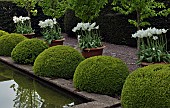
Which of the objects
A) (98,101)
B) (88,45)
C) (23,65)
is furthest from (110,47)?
(98,101)

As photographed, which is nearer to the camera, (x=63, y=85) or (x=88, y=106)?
(x=88, y=106)

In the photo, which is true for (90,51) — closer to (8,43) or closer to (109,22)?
(8,43)

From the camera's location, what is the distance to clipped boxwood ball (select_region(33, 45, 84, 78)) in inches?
221

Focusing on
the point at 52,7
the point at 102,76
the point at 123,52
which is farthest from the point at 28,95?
the point at 52,7

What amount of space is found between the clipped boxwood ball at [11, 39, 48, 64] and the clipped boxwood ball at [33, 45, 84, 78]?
1.03 m

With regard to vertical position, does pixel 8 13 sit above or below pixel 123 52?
above

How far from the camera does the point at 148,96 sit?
11.6ft

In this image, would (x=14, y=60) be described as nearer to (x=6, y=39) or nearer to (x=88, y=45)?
(x=6, y=39)

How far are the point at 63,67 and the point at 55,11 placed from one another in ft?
12.8

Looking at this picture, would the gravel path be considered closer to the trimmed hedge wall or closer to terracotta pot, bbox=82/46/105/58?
terracotta pot, bbox=82/46/105/58

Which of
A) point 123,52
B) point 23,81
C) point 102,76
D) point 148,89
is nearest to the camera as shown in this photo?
point 148,89

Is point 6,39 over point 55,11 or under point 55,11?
under

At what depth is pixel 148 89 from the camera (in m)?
3.57

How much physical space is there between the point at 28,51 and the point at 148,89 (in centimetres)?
390
